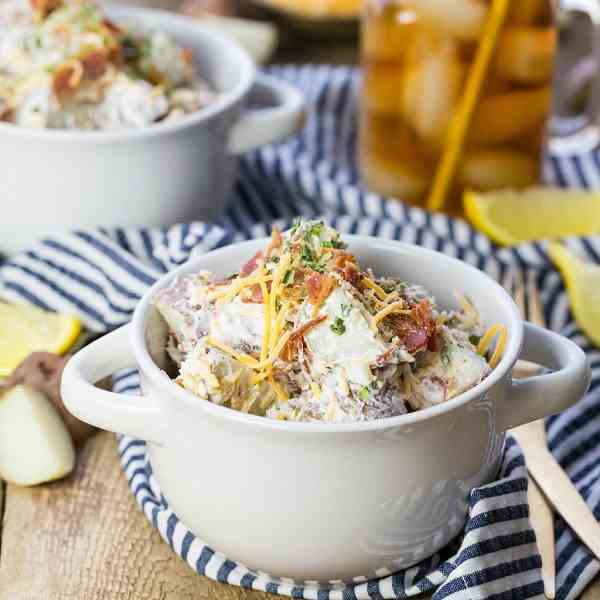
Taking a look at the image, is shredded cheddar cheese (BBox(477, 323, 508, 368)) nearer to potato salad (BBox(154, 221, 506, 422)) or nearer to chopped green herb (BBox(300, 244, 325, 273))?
potato salad (BBox(154, 221, 506, 422))

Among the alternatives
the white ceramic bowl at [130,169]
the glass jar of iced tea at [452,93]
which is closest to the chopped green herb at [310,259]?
the white ceramic bowl at [130,169]

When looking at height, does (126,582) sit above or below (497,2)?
below

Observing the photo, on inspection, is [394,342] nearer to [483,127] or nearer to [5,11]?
[483,127]

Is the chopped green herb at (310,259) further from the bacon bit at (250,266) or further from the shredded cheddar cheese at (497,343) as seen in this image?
the shredded cheddar cheese at (497,343)

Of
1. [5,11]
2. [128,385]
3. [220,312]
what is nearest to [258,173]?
[5,11]

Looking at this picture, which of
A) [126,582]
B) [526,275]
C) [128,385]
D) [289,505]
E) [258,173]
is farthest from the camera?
[258,173]

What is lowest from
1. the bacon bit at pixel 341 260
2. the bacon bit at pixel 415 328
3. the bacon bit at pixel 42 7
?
the bacon bit at pixel 415 328
